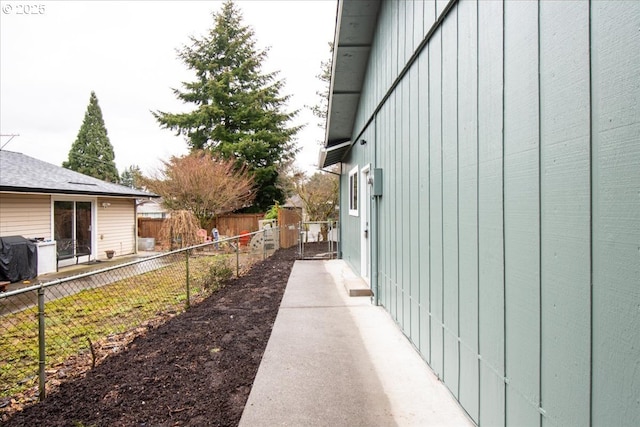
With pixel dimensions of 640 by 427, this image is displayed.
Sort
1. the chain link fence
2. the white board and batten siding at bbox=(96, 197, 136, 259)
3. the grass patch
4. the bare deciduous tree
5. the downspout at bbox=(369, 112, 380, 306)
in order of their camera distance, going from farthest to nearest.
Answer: the bare deciduous tree < the white board and batten siding at bbox=(96, 197, 136, 259) < the downspout at bbox=(369, 112, 380, 306) < the grass patch < the chain link fence

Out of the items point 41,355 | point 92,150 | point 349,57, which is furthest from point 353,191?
point 92,150

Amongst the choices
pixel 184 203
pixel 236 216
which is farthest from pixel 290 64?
pixel 184 203

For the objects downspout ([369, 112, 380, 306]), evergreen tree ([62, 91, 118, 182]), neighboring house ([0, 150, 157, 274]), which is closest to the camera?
downspout ([369, 112, 380, 306])

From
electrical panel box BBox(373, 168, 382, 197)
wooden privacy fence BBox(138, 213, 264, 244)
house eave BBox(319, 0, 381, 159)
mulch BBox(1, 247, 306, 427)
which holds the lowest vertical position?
mulch BBox(1, 247, 306, 427)

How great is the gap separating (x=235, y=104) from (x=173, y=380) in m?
23.5

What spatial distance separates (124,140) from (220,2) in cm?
2518

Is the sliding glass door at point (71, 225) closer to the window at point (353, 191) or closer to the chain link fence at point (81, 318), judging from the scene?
the chain link fence at point (81, 318)

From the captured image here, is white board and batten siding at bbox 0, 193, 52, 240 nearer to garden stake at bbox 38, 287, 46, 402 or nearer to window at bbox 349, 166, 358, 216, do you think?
garden stake at bbox 38, 287, 46, 402

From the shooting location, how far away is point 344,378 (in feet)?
10.0

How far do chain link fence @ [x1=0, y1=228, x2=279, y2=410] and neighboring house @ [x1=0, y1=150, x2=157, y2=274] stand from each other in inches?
150

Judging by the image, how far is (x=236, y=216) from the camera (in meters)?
19.9

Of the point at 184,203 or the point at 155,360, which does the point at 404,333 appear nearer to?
the point at 155,360

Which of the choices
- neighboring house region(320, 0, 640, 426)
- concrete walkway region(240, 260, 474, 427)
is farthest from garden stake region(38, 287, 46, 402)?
neighboring house region(320, 0, 640, 426)

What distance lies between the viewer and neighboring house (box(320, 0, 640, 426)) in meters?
1.19
